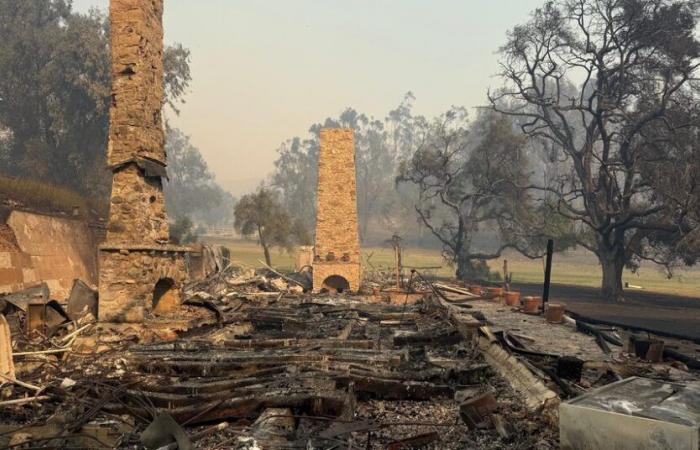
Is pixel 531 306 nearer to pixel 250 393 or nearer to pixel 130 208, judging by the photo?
pixel 130 208

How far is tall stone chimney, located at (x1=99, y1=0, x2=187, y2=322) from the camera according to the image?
35.3 ft

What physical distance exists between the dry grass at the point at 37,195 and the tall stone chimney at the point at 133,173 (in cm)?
814

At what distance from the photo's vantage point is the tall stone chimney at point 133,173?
35.3ft

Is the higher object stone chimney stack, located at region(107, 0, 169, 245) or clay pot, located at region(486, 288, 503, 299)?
stone chimney stack, located at region(107, 0, 169, 245)

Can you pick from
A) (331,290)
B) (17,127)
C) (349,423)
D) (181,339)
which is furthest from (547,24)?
(17,127)

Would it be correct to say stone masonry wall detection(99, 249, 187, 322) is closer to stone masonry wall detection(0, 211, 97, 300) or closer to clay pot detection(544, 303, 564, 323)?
stone masonry wall detection(0, 211, 97, 300)

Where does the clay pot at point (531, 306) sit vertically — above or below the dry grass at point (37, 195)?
below

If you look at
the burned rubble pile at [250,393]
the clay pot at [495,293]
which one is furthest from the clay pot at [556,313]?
the clay pot at [495,293]

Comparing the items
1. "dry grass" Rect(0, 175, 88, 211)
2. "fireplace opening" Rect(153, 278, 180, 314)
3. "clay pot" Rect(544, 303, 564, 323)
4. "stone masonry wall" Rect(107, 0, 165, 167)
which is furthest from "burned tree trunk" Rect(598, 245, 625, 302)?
"dry grass" Rect(0, 175, 88, 211)

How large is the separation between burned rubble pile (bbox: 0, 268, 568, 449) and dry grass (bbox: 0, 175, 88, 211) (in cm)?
916

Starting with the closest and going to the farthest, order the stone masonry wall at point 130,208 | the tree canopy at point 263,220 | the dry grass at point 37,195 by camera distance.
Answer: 1. the stone masonry wall at point 130,208
2. the dry grass at point 37,195
3. the tree canopy at point 263,220

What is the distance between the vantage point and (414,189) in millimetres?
85562

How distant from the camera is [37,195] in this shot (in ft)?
60.8

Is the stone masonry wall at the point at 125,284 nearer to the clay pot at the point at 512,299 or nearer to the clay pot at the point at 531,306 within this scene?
the clay pot at the point at 531,306
